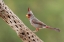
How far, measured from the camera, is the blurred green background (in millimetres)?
3543

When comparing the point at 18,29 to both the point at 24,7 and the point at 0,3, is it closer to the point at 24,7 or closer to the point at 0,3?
the point at 0,3

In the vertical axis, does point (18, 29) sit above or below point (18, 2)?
below

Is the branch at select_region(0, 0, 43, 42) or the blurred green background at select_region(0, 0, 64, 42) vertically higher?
the blurred green background at select_region(0, 0, 64, 42)

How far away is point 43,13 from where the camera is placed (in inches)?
143

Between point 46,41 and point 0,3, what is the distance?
194 centimetres

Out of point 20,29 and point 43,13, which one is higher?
point 43,13

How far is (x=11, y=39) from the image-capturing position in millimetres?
3508

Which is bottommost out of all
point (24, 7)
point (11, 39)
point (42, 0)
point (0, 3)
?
point (0, 3)

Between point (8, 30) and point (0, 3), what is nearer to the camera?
point (0, 3)

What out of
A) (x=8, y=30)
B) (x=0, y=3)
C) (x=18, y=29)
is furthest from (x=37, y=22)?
(x=8, y=30)

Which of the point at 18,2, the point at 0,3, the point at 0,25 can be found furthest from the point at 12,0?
the point at 0,3

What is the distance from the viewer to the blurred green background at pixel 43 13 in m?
3.54

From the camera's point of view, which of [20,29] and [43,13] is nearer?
[20,29]

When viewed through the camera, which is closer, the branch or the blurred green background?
the branch
